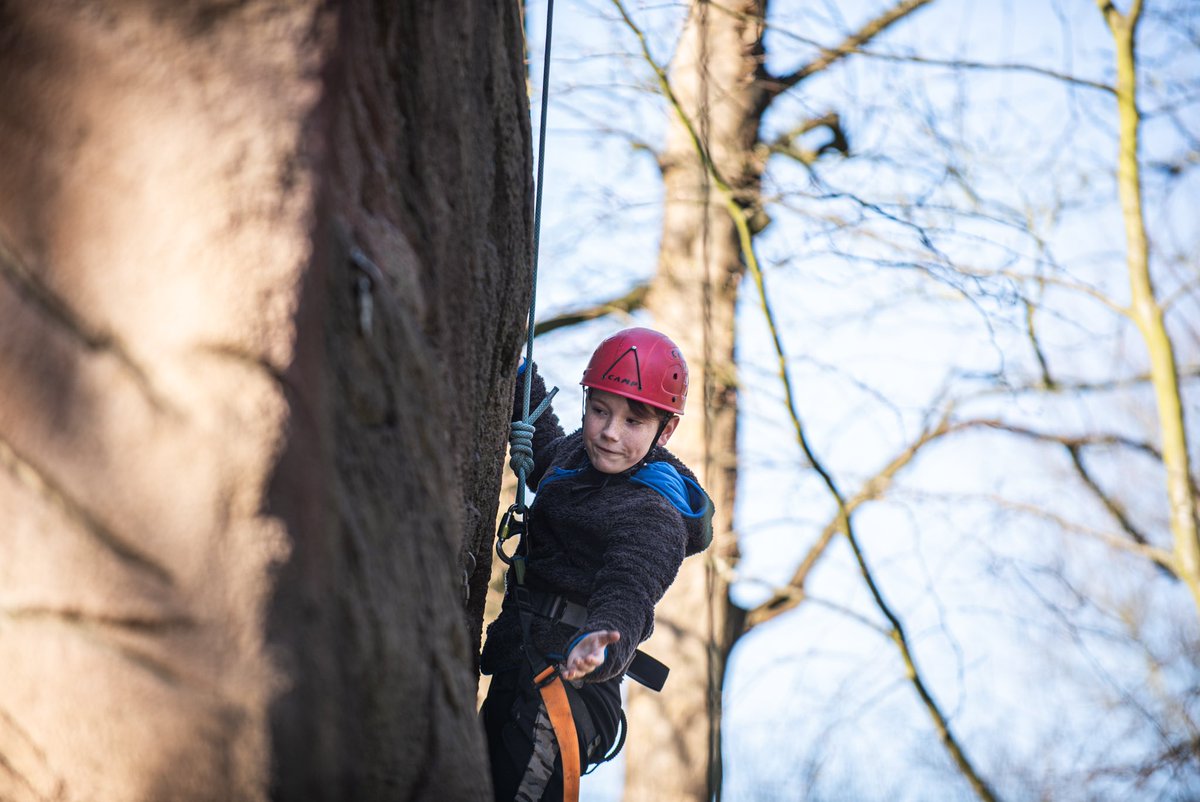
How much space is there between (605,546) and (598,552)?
41mm

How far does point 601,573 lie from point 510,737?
586mm

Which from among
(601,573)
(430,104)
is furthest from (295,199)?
(601,573)

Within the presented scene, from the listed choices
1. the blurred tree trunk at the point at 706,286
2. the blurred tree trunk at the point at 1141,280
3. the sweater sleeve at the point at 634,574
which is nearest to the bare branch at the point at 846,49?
the blurred tree trunk at the point at 706,286

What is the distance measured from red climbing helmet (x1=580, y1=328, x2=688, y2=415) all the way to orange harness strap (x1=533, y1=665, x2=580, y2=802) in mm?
868

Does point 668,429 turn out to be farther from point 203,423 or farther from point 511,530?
point 203,423

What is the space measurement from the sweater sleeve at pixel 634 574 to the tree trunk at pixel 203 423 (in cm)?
96

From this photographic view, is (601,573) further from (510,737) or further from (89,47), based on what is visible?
(89,47)

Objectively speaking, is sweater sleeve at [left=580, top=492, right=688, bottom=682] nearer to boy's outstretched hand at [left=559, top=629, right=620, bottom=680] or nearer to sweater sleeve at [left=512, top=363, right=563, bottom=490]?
boy's outstretched hand at [left=559, top=629, right=620, bottom=680]

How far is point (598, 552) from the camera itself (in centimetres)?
341

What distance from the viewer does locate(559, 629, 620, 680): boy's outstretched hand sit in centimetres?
287

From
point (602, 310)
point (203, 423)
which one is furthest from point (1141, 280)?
point (203, 423)

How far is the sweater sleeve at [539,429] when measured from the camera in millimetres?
3758

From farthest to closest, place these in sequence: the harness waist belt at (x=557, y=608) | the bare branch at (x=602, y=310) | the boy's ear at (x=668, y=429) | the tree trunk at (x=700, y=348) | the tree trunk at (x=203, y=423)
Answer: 1. the bare branch at (x=602, y=310)
2. the tree trunk at (x=700, y=348)
3. the boy's ear at (x=668, y=429)
4. the harness waist belt at (x=557, y=608)
5. the tree trunk at (x=203, y=423)

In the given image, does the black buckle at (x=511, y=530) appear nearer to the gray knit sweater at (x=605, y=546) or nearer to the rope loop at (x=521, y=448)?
the gray knit sweater at (x=605, y=546)
